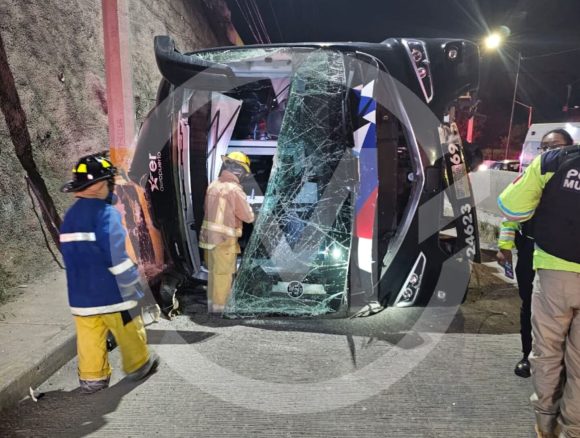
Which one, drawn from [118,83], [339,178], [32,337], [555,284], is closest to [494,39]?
[118,83]

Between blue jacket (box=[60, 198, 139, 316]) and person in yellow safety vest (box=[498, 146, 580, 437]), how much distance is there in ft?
7.95

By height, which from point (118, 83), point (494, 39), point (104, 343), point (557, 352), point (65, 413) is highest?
point (494, 39)

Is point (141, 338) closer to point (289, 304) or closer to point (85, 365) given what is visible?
point (85, 365)

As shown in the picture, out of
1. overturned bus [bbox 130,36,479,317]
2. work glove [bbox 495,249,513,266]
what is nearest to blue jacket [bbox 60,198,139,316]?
overturned bus [bbox 130,36,479,317]

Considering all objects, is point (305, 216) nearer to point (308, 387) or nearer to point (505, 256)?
point (308, 387)

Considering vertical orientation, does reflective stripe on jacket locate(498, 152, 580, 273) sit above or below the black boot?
above

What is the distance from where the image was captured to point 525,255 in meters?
3.17

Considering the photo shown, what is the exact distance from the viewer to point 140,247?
4242mm

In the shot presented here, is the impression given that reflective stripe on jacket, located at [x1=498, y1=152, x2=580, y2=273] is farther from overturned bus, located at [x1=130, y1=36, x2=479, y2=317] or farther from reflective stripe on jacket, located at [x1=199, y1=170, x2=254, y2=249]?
reflective stripe on jacket, located at [x1=199, y1=170, x2=254, y2=249]

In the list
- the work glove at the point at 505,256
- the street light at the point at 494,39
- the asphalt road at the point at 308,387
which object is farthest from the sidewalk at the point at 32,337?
the street light at the point at 494,39

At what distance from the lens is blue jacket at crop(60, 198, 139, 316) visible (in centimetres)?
274

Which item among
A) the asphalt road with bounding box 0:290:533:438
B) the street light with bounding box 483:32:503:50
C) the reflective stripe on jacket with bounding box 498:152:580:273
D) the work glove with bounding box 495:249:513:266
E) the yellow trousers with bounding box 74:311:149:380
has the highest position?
the street light with bounding box 483:32:503:50

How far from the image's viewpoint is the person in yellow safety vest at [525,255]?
293 centimetres

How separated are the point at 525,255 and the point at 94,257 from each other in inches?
119
